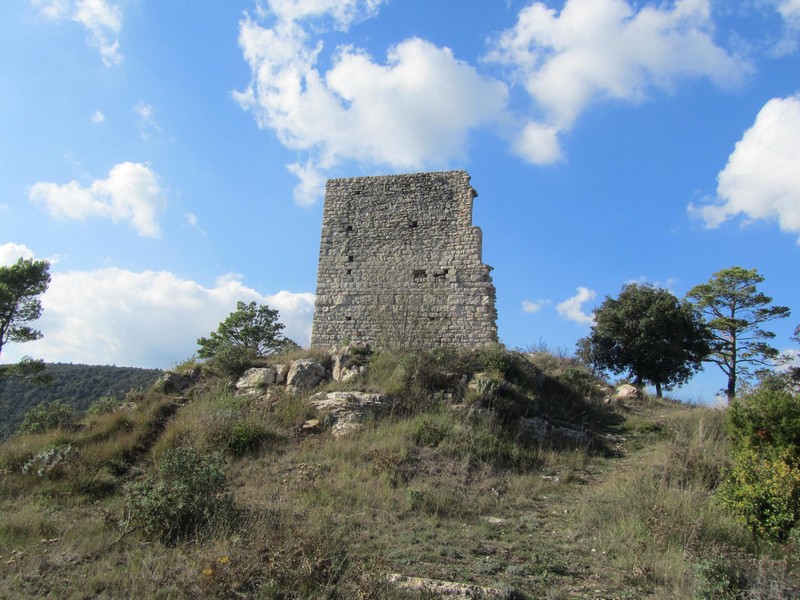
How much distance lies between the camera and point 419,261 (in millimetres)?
15961

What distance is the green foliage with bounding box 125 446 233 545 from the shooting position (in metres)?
6.27

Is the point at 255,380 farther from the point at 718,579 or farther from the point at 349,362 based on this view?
the point at 718,579

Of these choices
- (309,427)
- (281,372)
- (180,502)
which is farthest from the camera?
(281,372)

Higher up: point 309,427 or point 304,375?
point 304,375

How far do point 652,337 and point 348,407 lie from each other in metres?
18.0

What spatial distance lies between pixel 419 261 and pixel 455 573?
36.6 ft

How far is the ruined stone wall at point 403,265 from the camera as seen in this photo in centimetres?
1532

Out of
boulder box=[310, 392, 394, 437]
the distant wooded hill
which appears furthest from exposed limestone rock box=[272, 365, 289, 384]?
the distant wooded hill

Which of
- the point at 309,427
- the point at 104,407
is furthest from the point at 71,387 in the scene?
the point at 309,427

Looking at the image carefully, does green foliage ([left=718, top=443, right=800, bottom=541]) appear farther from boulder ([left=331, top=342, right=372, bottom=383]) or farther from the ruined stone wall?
the ruined stone wall

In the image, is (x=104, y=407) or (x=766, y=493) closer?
(x=766, y=493)

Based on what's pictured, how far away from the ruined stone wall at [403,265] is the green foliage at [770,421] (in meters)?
7.55

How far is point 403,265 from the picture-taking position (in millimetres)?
16031

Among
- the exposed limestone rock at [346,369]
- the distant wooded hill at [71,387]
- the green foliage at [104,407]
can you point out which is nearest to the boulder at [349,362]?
the exposed limestone rock at [346,369]
